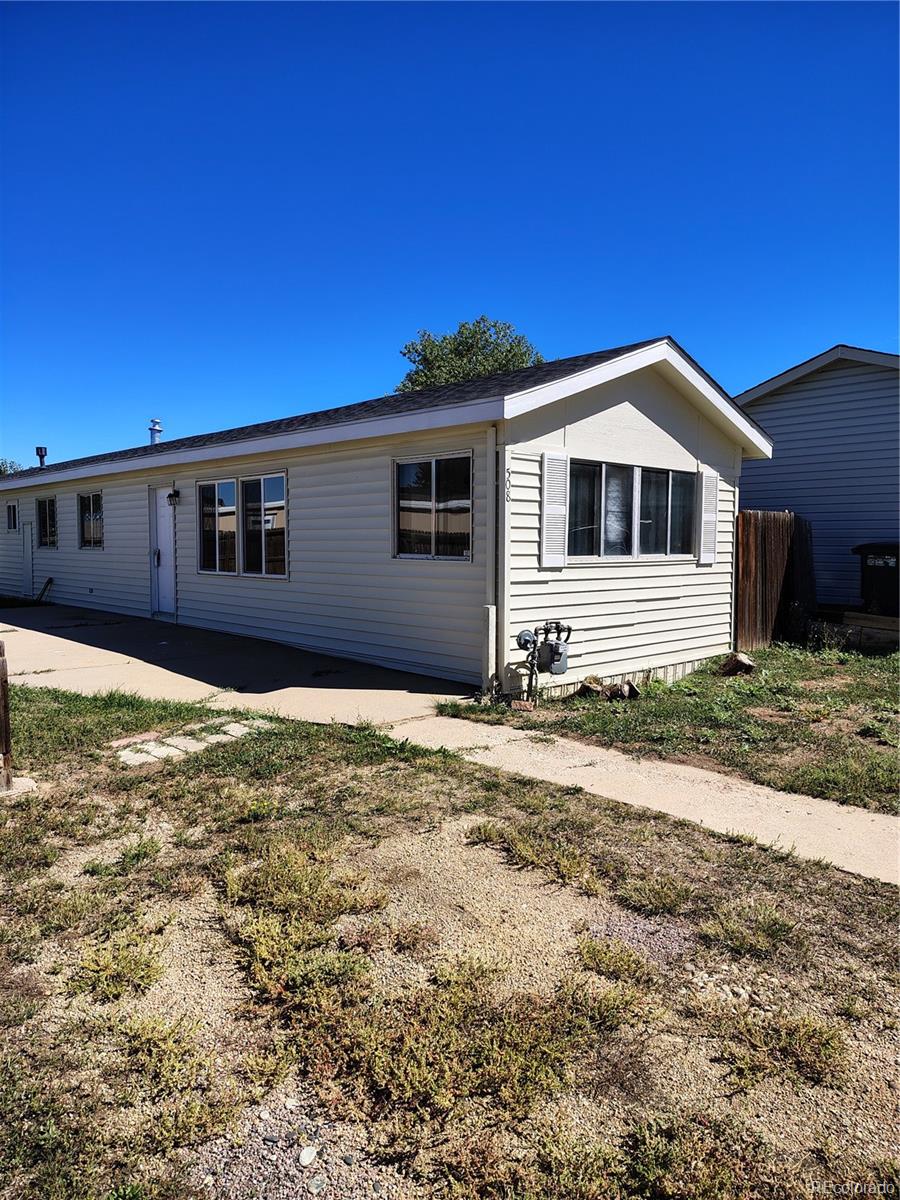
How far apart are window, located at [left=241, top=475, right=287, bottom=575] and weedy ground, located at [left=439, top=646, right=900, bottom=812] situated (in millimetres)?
4244

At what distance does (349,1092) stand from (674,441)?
27.6 ft

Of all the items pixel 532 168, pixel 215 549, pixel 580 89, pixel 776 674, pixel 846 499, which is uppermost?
pixel 532 168

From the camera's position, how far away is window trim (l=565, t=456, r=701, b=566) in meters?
7.99

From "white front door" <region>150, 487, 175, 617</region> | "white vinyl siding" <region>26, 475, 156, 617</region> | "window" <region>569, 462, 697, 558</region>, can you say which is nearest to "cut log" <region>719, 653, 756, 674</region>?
"window" <region>569, 462, 697, 558</region>

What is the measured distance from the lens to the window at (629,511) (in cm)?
793

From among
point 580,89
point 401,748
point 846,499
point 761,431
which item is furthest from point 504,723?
point 580,89

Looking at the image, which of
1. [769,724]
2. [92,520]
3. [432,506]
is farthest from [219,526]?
[769,724]

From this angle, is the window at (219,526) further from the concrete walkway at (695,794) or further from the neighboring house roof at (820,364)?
the neighboring house roof at (820,364)

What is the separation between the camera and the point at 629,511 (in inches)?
335

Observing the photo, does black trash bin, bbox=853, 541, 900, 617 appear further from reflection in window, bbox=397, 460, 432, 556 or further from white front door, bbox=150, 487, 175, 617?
white front door, bbox=150, 487, 175, 617

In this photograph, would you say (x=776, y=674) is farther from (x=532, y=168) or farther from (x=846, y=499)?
(x=532, y=168)

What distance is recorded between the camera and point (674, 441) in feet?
29.8

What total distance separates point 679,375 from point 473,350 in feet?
102

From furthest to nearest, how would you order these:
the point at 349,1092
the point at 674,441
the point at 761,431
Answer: the point at 761,431 → the point at 674,441 → the point at 349,1092
